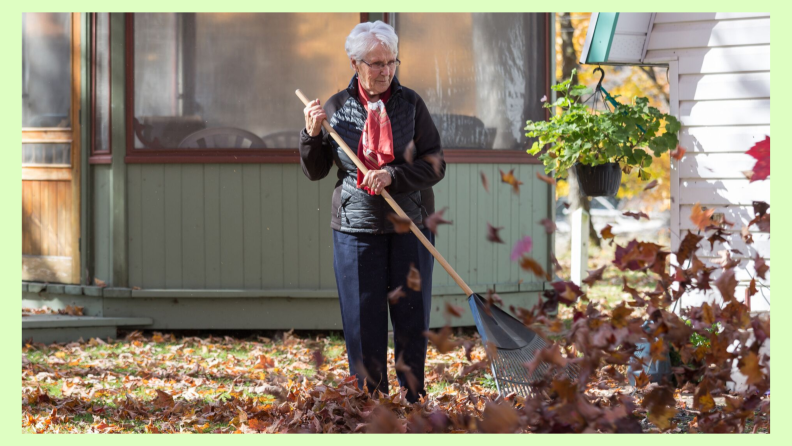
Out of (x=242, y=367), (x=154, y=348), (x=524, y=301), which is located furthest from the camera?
(x=524, y=301)

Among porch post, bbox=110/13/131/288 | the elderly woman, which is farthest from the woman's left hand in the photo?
porch post, bbox=110/13/131/288

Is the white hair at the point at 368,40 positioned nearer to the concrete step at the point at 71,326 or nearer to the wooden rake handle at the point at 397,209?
the wooden rake handle at the point at 397,209

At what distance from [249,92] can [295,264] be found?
142cm

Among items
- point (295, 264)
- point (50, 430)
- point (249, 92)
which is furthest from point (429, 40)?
point (50, 430)

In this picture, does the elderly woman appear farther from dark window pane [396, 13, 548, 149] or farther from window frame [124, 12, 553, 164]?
dark window pane [396, 13, 548, 149]

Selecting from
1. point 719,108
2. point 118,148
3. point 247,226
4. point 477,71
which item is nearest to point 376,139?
point 719,108

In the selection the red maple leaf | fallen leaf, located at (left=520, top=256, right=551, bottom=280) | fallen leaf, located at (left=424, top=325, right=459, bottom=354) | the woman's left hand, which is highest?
the red maple leaf

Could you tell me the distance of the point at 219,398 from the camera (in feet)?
15.4

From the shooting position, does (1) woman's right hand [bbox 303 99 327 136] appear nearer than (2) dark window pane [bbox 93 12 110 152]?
Yes

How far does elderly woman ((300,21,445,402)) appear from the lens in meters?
3.89

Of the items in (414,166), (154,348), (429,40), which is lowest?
(154,348)

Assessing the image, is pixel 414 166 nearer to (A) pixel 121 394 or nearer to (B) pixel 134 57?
(A) pixel 121 394

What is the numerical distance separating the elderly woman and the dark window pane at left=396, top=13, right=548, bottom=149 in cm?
276

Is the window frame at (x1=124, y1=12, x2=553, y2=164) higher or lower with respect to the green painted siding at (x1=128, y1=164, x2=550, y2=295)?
higher
